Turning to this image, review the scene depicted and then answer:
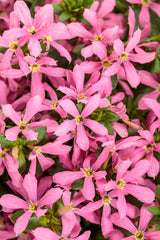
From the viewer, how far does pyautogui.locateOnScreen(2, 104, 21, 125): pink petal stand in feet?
3.55

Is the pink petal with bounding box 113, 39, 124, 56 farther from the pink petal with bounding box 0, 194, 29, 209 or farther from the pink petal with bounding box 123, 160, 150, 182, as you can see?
the pink petal with bounding box 0, 194, 29, 209

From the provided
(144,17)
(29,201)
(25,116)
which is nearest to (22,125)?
(25,116)

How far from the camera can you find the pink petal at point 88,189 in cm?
107

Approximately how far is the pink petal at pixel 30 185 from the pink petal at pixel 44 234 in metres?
0.12

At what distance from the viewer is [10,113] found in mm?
1084

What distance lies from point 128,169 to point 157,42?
423 millimetres

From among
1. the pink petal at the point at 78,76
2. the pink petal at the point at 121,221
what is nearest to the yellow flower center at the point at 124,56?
the pink petal at the point at 78,76

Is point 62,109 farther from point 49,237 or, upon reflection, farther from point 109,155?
point 49,237

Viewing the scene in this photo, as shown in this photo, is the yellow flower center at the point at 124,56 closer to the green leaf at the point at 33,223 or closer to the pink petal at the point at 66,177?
the pink petal at the point at 66,177

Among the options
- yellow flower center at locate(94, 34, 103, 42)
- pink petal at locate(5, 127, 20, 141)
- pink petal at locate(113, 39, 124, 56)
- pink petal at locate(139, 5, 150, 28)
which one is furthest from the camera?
pink petal at locate(139, 5, 150, 28)

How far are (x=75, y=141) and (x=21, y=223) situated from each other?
0.90 feet

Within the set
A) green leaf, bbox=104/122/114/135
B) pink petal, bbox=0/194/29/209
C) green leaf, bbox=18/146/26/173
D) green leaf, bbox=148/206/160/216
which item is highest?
green leaf, bbox=104/122/114/135

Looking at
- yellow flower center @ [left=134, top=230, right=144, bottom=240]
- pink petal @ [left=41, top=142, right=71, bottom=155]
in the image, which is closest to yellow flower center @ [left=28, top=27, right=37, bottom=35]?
pink petal @ [left=41, top=142, right=71, bottom=155]

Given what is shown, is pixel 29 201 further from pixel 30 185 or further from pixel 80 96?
pixel 80 96
